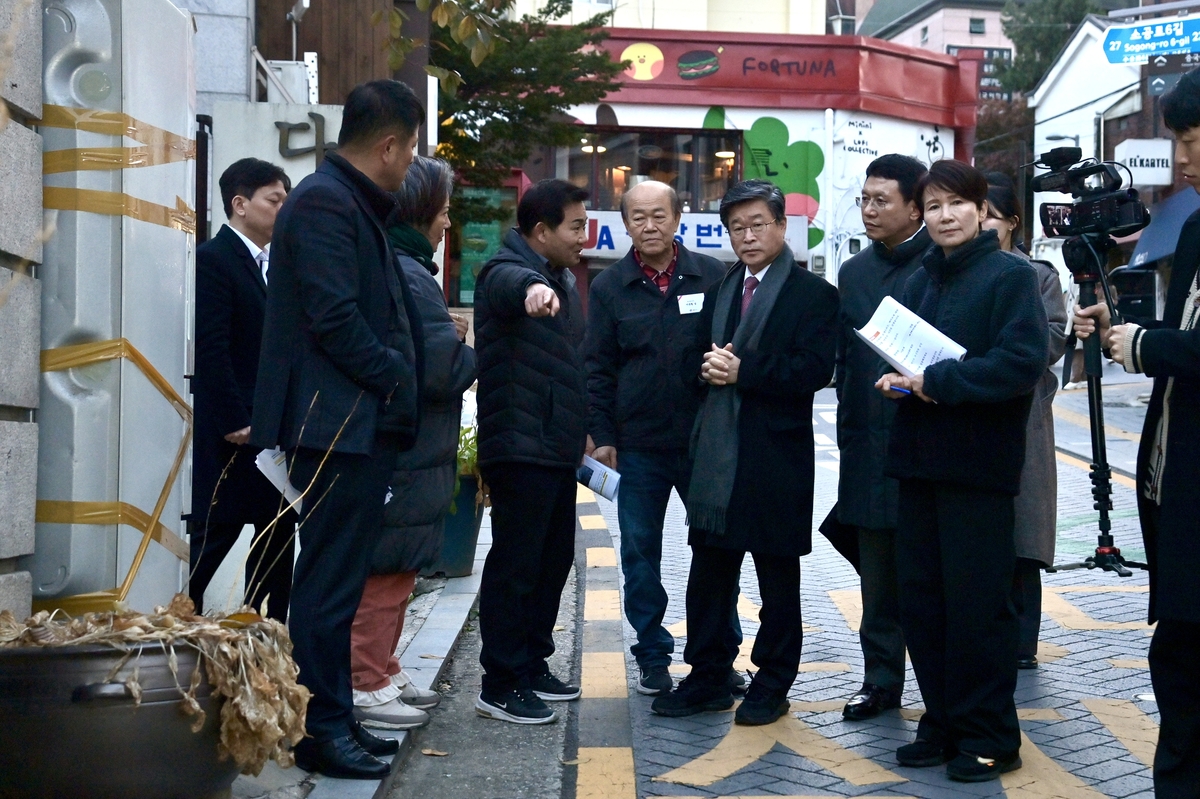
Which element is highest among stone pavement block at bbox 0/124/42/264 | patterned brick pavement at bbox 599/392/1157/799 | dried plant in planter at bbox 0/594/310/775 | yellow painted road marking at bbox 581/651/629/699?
stone pavement block at bbox 0/124/42/264

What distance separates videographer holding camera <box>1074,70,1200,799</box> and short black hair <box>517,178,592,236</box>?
216 cm

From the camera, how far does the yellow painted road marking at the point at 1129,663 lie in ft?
18.7

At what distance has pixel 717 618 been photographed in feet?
16.7

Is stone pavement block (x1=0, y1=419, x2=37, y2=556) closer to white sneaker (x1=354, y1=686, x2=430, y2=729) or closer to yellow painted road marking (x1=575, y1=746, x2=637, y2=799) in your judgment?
white sneaker (x1=354, y1=686, x2=430, y2=729)

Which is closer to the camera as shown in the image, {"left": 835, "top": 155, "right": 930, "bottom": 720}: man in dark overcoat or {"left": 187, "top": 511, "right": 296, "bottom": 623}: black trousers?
{"left": 187, "top": 511, "right": 296, "bottom": 623}: black trousers

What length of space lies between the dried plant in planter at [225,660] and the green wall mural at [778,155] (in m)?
29.1

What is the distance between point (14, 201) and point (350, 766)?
1.93m

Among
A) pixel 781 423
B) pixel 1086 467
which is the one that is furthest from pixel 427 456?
pixel 1086 467

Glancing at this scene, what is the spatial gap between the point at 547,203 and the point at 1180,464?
2522mm

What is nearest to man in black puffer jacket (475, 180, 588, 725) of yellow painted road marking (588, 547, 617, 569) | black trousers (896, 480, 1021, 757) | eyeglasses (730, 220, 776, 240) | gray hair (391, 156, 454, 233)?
gray hair (391, 156, 454, 233)

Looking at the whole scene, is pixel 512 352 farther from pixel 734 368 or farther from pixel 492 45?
pixel 492 45

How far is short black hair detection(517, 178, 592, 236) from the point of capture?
16.7 ft

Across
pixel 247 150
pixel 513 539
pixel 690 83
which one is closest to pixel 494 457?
pixel 513 539

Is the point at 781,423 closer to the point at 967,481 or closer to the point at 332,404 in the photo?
the point at 967,481
